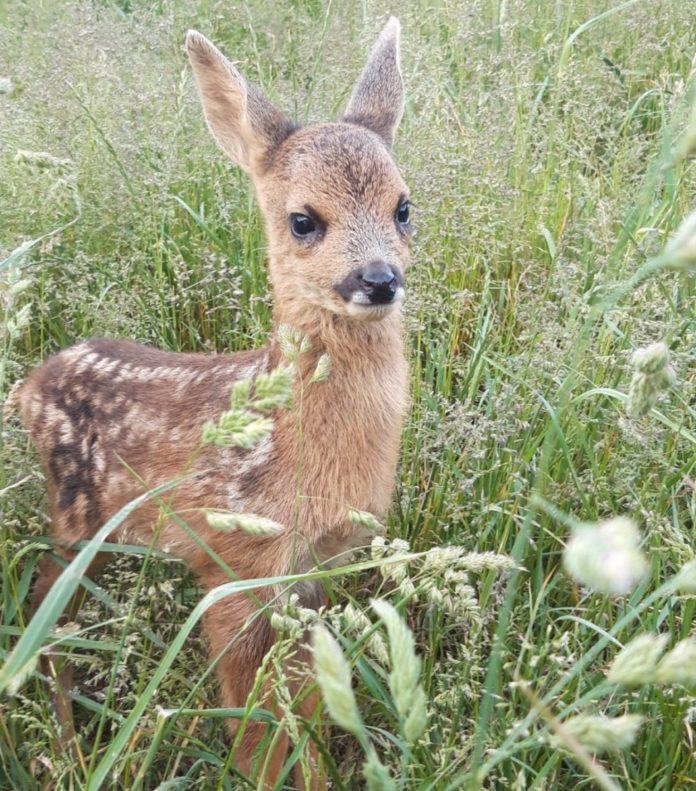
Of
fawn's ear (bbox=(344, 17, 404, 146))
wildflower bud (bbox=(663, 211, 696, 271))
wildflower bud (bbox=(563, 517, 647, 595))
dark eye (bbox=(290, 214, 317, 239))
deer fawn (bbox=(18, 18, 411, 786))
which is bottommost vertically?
deer fawn (bbox=(18, 18, 411, 786))

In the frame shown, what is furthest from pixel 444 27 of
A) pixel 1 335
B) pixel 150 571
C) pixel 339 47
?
pixel 1 335

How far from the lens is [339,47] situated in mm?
4617

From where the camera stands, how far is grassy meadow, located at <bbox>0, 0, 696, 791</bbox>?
219 centimetres

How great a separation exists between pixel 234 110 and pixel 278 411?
105 centimetres

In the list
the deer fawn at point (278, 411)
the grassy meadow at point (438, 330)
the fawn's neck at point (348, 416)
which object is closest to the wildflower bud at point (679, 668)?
the grassy meadow at point (438, 330)

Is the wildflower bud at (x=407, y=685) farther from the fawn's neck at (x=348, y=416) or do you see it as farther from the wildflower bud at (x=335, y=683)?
the fawn's neck at (x=348, y=416)

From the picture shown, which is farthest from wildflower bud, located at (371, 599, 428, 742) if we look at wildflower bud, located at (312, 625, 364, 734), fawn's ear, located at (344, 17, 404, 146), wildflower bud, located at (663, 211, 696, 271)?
fawn's ear, located at (344, 17, 404, 146)

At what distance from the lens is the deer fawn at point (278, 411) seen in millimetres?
2713

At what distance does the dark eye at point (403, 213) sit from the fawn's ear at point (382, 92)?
1.73ft

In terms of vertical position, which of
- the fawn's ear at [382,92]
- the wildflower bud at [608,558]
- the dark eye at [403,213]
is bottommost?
the wildflower bud at [608,558]

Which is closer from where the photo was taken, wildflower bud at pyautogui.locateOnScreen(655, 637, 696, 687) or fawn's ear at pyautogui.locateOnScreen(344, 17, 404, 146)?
wildflower bud at pyautogui.locateOnScreen(655, 637, 696, 687)

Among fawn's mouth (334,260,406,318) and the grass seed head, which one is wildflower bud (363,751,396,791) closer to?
the grass seed head

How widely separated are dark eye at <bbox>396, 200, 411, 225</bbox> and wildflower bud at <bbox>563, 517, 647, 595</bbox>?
2.10 metres

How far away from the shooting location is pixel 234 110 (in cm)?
331
